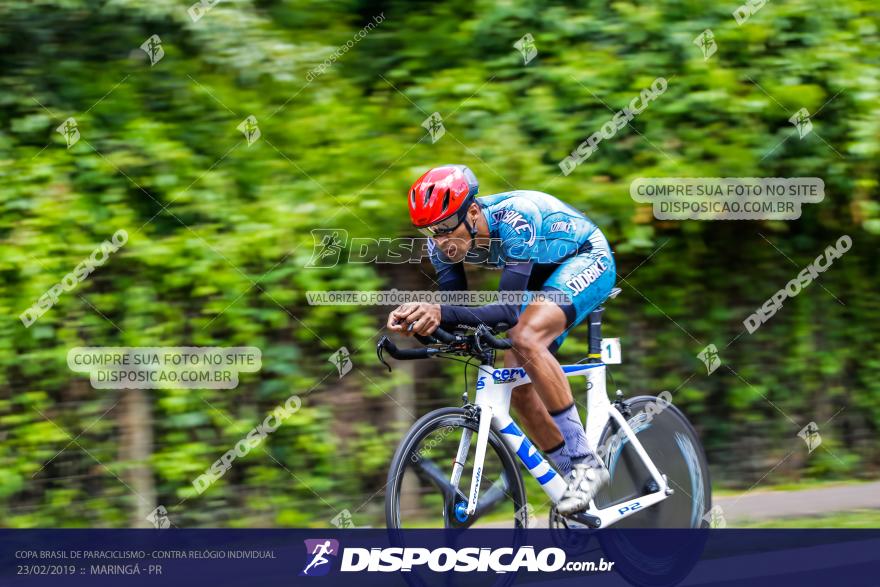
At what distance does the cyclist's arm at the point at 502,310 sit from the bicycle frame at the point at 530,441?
0.92 ft

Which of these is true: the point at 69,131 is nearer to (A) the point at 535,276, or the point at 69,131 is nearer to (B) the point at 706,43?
(A) the point at 535,276

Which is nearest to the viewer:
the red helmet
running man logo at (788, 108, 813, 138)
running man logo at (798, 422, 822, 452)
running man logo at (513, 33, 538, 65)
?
the red helmet

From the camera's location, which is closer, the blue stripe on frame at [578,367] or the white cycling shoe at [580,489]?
the white cycling shoe at [580,489]

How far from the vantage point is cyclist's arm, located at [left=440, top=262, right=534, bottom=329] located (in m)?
4.81

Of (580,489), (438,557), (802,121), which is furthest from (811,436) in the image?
(438,557)

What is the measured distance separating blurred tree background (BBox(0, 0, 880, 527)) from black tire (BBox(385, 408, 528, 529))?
5.64 feet

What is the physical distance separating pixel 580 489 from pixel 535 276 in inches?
42.2

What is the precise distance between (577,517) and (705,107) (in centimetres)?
347

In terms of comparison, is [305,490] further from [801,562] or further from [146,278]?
[801,562]

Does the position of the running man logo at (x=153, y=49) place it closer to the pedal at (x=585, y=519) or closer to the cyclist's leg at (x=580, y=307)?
the cyclist's leg at (x=580, y=307)

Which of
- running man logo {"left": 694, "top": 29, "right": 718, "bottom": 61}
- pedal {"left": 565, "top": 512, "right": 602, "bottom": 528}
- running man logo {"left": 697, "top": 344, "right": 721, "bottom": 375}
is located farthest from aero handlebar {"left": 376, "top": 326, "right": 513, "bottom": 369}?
running man logo {"left": 694, "top": 29, "right": 718, "bottom": 61}

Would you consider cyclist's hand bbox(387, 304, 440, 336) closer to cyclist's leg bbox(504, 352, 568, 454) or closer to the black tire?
the black tire

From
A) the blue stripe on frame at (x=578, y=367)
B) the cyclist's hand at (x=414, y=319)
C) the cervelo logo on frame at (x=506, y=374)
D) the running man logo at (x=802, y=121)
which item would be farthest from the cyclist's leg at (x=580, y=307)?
the running man logo at (x=802, y=121)

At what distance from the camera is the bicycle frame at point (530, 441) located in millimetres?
5047
